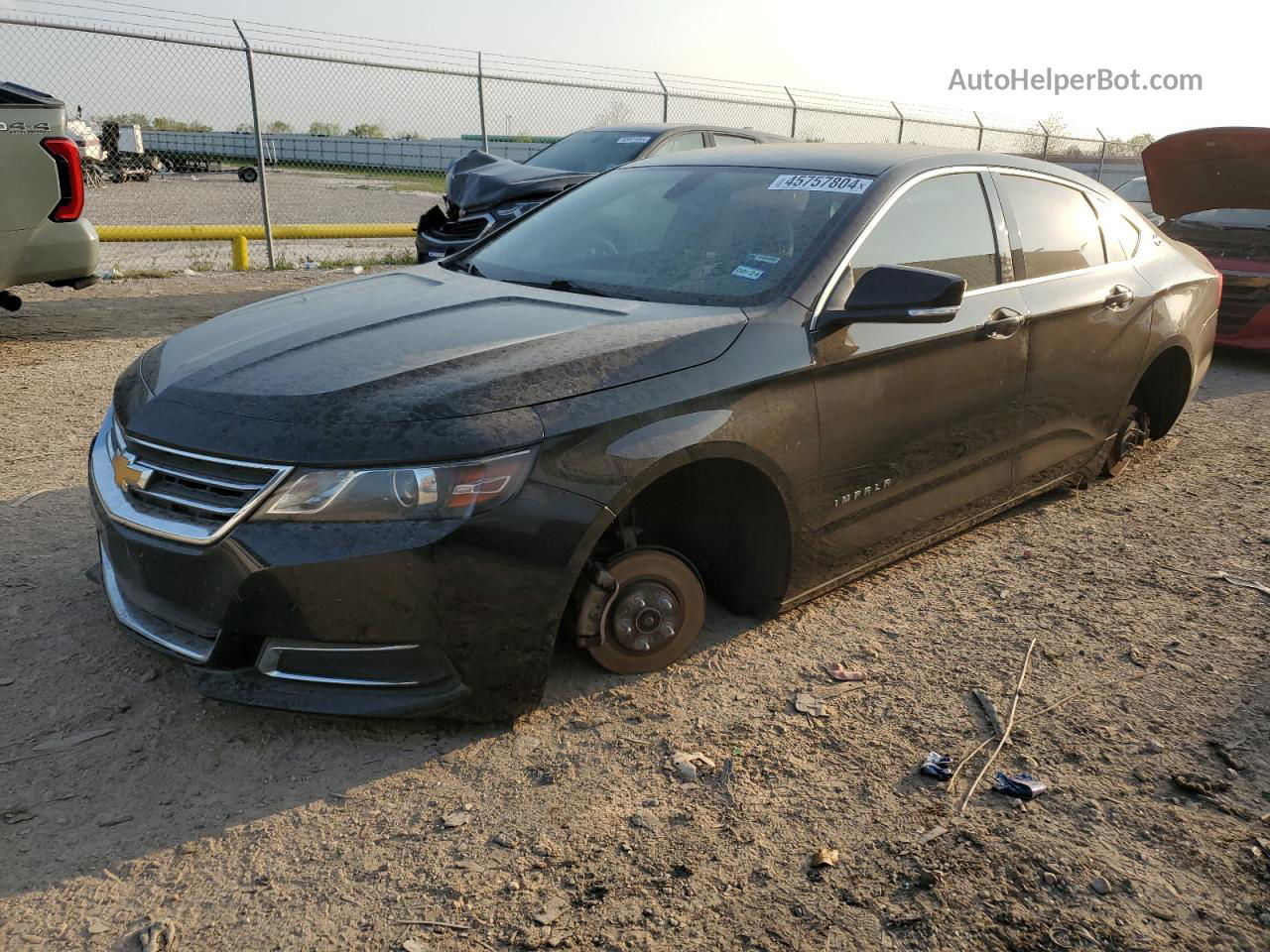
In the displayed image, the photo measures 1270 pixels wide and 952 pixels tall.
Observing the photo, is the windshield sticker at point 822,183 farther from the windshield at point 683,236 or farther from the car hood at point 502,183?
the car hood at point 502,183

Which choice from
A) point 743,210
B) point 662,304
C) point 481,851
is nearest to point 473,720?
point 481,851

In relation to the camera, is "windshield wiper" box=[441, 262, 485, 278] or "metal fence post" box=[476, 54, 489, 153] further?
"metal fence post" box=[476, 54, 489, 153]

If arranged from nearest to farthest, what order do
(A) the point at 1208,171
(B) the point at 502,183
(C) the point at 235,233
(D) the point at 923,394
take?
1. (D) the point at 923,394
2. (A) the point at 1208,171
3. (B) the point at 502,183
4. (C) the point at 235,233

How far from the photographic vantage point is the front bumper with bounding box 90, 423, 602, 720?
2.50m

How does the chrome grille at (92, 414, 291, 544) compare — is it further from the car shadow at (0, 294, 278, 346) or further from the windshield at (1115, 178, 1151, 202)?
the windshield at (1115, 178, 1151, 202)

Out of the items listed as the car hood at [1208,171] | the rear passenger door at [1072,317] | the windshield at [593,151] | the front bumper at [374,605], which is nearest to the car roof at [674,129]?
the windshield at [593,151]

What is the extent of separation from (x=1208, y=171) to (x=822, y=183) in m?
5.44

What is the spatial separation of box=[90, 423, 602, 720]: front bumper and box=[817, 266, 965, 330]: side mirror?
113 cm

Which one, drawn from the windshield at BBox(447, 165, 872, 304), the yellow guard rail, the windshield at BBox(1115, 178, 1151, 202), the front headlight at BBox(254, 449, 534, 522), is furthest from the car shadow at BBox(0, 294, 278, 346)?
the windshield at BBox(1115, 178, 1151, 202)

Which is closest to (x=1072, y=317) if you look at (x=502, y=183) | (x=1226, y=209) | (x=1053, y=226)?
(x=1053, y=226)

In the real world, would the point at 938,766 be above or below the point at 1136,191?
below

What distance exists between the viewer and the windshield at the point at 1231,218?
27.2 ft

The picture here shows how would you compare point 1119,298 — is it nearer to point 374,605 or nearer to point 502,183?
point 374,605

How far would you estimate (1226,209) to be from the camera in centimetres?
820
